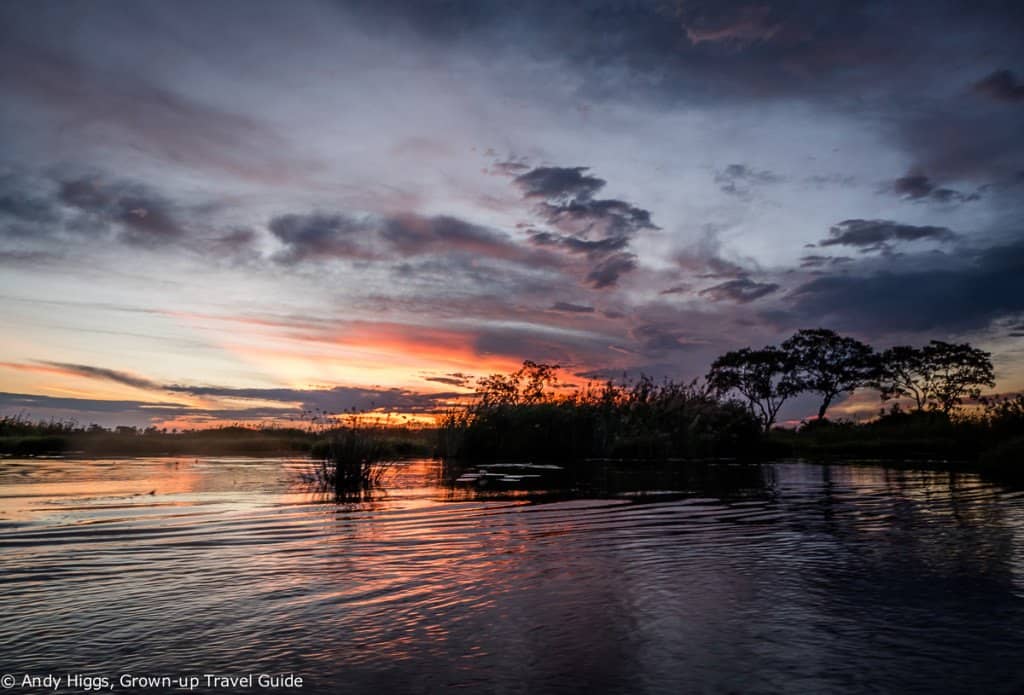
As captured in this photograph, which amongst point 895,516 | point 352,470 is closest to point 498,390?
point 352,470

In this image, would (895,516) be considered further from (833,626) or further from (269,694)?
(269,694)

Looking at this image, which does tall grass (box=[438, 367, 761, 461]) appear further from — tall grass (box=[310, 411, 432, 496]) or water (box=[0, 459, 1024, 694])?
water (box=[0, 459, 1024, 694])

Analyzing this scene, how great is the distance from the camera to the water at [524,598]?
129 inches

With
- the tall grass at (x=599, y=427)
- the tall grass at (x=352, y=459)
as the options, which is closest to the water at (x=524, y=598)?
the tall grass at (x=352, y=459)

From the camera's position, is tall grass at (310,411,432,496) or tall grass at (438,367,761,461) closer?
tall grass at (310,411,432,496)

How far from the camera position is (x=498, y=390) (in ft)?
94.4

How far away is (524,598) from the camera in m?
4.65

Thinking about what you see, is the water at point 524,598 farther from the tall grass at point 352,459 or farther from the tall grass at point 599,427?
the tall grass at point 599,427

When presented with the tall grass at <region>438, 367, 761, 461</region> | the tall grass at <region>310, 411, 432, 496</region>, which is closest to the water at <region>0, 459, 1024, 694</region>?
the tall grass at <region>310, 411, 432, 496</region>

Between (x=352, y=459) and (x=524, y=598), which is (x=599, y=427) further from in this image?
(x=524, y=598)

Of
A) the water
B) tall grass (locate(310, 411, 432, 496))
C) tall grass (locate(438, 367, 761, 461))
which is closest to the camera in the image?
the water

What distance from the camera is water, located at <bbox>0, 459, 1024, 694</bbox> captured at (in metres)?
3.28

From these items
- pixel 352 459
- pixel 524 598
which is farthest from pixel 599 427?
pixel 524 598

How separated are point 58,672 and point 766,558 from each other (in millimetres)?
5136
